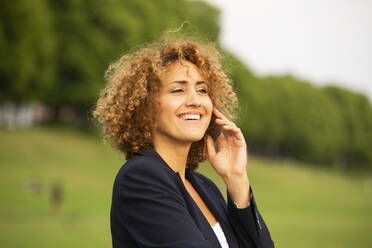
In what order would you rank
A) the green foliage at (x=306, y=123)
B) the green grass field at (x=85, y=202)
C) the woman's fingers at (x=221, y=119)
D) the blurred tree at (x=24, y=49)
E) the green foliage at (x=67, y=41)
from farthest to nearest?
the green foliage at (x=306, y=123) → the green foliage at (x=67, y=41) → the blurred tree at (x=24, y=49) → the green grass field at (x=85, y=202) → the woman's fingers at (x=221, y=119)

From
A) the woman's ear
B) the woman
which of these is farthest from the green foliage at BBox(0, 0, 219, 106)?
the woman

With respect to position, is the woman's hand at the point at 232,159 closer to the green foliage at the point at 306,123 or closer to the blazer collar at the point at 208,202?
the blazer collar at the point at 208,202

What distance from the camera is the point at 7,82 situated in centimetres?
2542

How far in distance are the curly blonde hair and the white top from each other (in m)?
0.60

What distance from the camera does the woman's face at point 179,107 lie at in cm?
274

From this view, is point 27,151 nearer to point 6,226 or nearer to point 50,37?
point 50,37

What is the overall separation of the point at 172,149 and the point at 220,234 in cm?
55

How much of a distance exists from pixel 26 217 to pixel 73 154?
10.7m

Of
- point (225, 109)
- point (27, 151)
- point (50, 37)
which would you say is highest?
point (50, 37)

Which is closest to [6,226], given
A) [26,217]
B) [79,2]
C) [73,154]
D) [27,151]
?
[26,217]

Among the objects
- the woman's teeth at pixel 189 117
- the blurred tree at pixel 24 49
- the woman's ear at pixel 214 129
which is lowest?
the woman's teeth at pixel 189 117

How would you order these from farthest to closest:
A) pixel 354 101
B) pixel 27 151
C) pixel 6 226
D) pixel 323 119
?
1. pixel 323 119
2. pixel 354 101
3. pixel 27 151
4. pixel 6 226

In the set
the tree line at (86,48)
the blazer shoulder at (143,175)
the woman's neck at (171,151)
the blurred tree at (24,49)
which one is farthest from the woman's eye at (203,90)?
the blurred tree at (24,49)

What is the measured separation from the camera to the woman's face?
2738 millimetres
